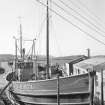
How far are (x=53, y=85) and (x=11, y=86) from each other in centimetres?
803

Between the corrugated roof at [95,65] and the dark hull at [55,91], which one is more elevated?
the corrugated roof at [95,65]

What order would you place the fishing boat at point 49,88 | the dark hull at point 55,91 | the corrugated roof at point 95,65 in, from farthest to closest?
the corrugated roof at point 95,65 < the dark hull at point 55,91 < the fishing boat at point 49,88

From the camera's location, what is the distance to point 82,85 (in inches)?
489

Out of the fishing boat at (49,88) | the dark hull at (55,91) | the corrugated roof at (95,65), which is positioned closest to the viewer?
the fishing boat at (49,88)

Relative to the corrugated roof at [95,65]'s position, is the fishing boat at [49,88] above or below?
below

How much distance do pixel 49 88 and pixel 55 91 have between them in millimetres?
563

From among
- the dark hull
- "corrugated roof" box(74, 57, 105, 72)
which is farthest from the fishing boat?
"corrugated roof" box(74, 57, 105, 72)

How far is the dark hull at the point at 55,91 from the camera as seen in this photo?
12517mm

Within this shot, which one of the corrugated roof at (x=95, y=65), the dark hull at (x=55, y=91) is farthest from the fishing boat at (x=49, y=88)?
the corrugated roof at (x=95, y=65)

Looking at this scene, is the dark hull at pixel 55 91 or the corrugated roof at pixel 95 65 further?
the corrugated roof at pixel 95 65

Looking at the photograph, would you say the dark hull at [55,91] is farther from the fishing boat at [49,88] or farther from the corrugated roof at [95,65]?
the corrugated roof at [95,65]

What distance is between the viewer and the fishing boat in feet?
40.7

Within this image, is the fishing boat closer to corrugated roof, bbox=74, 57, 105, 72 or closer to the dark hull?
the dark hull

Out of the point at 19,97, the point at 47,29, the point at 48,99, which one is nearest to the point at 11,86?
the point at 19,97
